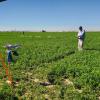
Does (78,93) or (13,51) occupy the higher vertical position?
(13,51)

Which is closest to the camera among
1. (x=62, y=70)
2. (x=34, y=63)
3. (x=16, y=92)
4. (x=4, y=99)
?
(x=4, y=99)

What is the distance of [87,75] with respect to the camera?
1422 cm

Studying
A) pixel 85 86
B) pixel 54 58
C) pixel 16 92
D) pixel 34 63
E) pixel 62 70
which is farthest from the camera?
pixel 54 58

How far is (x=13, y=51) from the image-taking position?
13070mm

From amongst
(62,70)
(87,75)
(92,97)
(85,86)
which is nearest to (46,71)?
(62,70)

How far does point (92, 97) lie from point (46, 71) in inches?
214

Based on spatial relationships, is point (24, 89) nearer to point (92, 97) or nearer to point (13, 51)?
point (13, 51)

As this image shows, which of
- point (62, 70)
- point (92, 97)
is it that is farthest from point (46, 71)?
point (92, 97)

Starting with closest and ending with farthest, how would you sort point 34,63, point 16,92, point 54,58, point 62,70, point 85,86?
point 16,92, point 85,86, point 62,70, point 34,63, point 54,58

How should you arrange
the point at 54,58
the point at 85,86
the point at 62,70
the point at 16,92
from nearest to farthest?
the point at 16,92 → the point at 85,86 → the point at 62,70 → the point at 54,58

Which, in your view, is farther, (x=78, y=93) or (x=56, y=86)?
(x=56, y=86)

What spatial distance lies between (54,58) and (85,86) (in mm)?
9445

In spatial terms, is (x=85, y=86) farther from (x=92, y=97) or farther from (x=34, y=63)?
(x=34, y=63)

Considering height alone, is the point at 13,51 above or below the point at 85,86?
above
